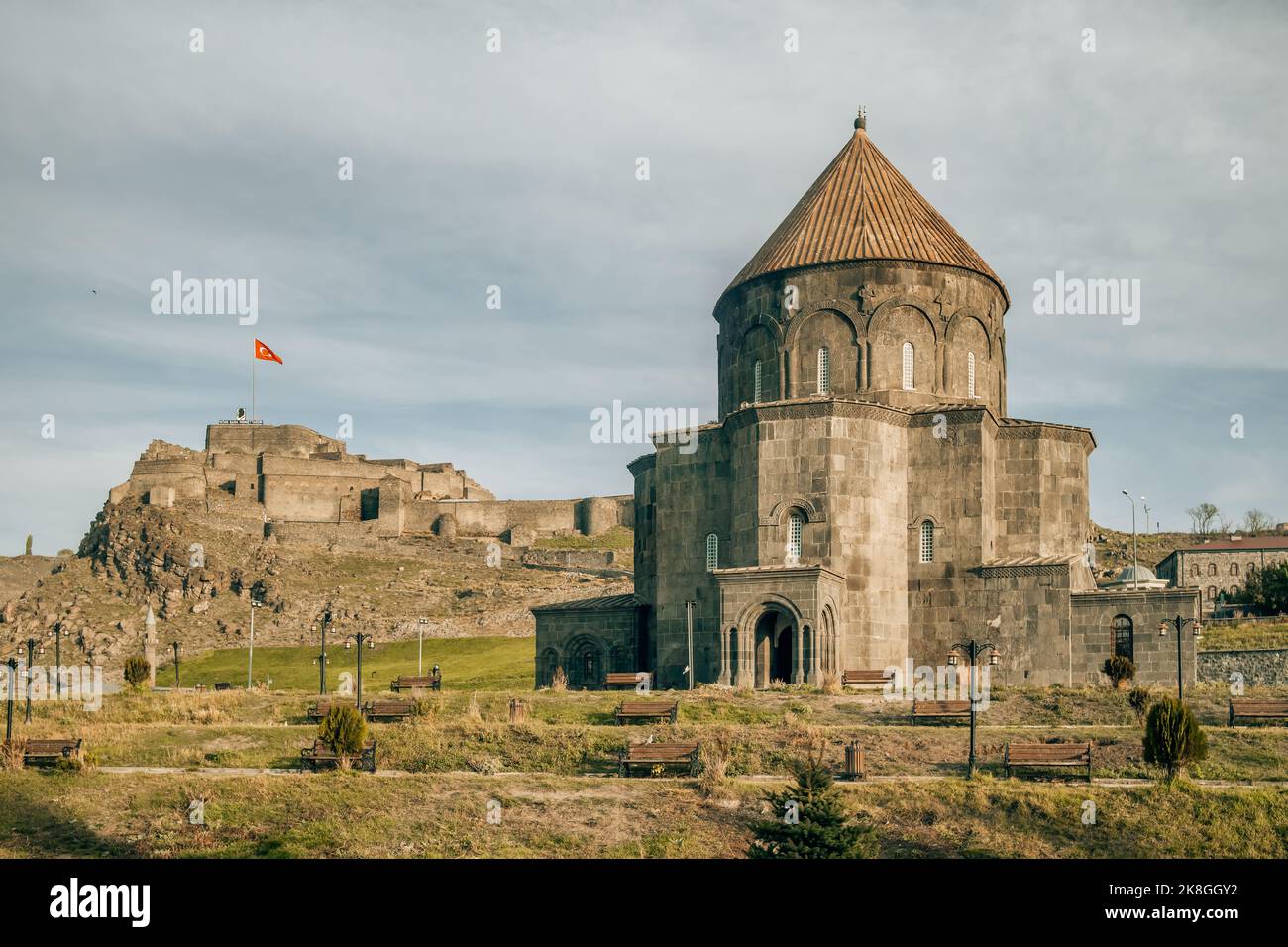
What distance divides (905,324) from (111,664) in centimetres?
4090

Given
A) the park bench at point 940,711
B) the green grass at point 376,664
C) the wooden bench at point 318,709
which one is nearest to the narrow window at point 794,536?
the park bench at point 940,711

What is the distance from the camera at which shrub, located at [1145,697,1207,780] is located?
23.6 metres

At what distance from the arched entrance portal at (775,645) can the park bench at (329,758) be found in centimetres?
1258

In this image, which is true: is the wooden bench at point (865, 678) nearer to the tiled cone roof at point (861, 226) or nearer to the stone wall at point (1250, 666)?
the tiled cone roof at point (861, 226)

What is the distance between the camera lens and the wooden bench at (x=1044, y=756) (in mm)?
24000

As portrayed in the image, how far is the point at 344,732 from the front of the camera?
82.0ft

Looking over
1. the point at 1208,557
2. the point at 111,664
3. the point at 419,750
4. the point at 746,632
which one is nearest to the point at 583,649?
the point at 746,632

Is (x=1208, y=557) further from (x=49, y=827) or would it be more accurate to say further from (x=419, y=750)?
(x=49, y=827)

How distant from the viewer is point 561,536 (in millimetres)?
88938

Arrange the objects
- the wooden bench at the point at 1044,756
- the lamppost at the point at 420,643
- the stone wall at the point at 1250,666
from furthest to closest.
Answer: the lamppost at the point at 420,643 → the stone wall at the point at 1250,666 → the wooden bench at the point at 1044,756

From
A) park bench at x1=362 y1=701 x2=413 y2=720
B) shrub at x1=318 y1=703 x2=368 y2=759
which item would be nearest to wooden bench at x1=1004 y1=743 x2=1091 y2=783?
shrub at x1=318 y1=703 x2=368 y2=759

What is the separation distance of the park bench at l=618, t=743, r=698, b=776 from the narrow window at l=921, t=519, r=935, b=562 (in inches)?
570

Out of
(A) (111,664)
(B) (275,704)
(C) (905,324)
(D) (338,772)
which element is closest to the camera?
(D) (338,772)

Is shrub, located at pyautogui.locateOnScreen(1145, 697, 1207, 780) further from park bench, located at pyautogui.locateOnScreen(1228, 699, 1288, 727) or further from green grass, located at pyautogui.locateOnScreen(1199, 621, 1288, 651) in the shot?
green grass, located at pyautogui.locateOnScreen(1199, 621, 1288, 651)
